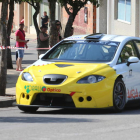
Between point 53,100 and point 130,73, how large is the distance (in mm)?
1659

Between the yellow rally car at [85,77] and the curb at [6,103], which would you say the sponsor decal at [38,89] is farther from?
the curb at [6,103]

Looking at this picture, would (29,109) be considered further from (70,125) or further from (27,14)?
(27,14)

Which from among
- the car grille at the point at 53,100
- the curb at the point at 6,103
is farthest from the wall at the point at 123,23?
the car grille at the point at 53,100

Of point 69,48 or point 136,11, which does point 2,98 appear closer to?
point 69,48

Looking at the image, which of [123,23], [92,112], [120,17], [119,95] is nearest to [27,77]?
[92,112]

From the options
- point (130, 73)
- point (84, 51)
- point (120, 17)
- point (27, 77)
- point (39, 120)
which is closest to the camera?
point (39, 120)

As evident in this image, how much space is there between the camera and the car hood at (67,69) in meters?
10.6

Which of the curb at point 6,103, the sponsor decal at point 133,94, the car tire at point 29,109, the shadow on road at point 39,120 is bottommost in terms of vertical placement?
the curb at point 6,103

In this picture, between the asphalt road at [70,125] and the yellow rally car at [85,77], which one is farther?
the yellow rally car at [85,77]

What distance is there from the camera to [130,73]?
11.5 metres

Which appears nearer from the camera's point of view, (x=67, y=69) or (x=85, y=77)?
(x=85, y=77)

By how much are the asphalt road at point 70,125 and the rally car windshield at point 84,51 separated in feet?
3.35

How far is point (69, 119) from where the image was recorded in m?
9.88

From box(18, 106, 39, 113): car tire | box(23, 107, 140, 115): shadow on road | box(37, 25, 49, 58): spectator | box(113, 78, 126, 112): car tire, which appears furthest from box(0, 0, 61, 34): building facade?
box(113, 78, 126, 112): car tire
